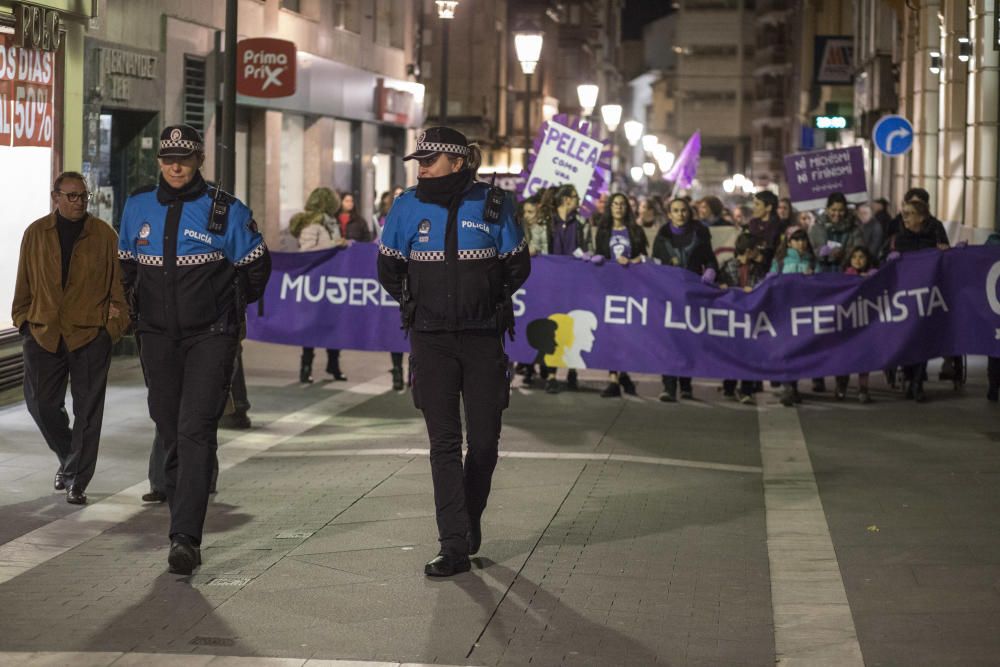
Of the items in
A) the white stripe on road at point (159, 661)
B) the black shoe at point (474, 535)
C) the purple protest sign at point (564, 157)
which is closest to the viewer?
the white stripe on road at point (159, 661)

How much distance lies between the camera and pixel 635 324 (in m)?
15.6

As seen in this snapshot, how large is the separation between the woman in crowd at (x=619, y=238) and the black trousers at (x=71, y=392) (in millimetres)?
6829

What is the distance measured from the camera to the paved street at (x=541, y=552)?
7035mm

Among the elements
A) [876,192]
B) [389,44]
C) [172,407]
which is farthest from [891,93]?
[172,407]

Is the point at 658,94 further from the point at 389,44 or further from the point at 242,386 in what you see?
the point at 242,386

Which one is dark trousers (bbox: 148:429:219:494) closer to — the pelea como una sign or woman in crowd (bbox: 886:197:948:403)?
woman in crowd (bbox: 886:197:948:403)

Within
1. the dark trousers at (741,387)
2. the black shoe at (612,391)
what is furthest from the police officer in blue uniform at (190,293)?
the dark trousers at (741,387)

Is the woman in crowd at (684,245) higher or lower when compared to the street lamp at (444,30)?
lower

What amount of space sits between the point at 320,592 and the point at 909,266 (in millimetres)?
8964

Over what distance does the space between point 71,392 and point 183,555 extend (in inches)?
103

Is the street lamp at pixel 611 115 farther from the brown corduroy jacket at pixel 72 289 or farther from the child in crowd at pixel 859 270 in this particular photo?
the brown corduroy jacket at pixel 72 289

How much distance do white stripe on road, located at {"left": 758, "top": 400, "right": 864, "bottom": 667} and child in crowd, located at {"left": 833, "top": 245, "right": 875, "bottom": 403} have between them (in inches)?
134

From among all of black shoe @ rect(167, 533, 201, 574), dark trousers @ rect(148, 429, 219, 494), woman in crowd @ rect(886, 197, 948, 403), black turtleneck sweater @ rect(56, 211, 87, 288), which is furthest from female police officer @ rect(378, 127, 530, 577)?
woman in crowd @ rect(886, 197, 948, 403)

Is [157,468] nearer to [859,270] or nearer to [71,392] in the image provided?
[71,392]
